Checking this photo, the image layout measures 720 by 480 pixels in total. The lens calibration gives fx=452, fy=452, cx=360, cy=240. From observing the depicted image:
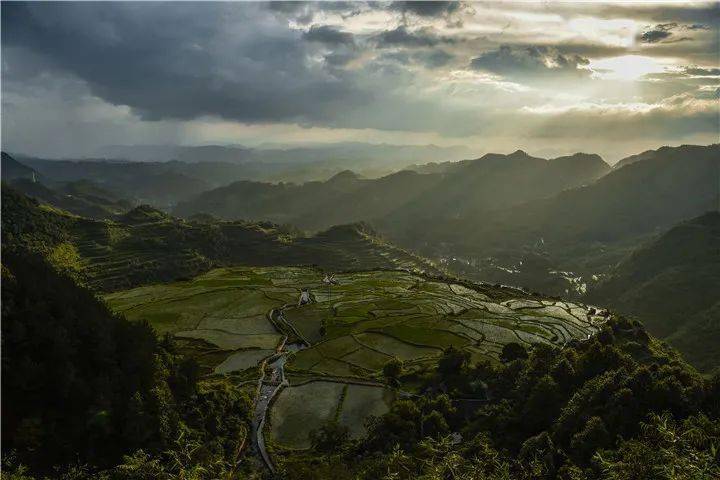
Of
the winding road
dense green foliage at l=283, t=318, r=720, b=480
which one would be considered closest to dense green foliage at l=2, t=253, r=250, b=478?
the winding road

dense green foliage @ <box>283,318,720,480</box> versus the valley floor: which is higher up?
dense green foliage @ <box>283,318,720,480</box>

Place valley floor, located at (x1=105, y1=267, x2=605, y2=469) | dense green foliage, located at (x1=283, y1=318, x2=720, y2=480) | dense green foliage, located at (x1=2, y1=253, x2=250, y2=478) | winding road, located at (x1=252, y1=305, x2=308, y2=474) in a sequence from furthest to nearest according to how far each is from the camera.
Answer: valley floor, located at (x1=105, y1=267, x2=605, y2=469), winding road, located at (x1=252, y1=305, x2=308, y2=474), dense green foliage, located at (x1=2, y1=253, x2=250, y2=478), dense green foliage, located at (x1=283, y1=318, x2=720, y2=480)

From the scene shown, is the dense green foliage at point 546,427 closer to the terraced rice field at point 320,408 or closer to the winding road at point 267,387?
the terraced rice field at point 320,408

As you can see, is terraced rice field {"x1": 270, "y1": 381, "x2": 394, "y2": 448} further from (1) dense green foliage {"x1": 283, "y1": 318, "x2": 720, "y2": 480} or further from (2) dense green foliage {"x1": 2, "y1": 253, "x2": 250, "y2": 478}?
(2) dense green foliage {"x1": 2, "y1": 253, "x2": 250, "y2": 478}

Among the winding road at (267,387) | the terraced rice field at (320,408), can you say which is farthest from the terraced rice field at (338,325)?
the winding road at (267,387)

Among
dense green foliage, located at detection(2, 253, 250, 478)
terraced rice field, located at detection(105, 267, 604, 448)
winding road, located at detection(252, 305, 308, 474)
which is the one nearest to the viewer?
dense green foliage, located at detection(2, 253, 250, 478)

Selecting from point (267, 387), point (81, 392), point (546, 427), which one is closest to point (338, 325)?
point (267, 387)
